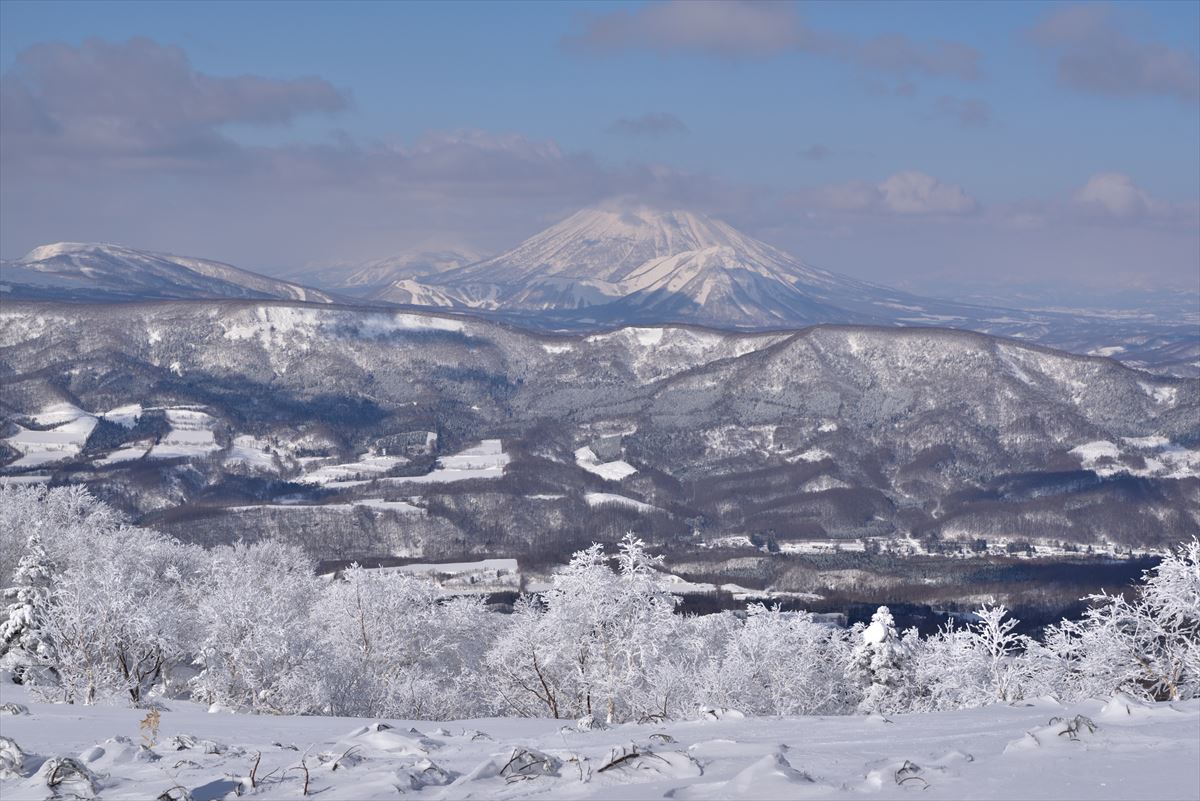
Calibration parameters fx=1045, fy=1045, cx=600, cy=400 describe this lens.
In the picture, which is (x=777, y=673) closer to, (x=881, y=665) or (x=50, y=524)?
(x=881, y=665)

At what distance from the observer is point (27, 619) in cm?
4481

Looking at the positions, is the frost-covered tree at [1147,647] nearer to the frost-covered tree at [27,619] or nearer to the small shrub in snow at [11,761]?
the small shrub in snow at [11,761]

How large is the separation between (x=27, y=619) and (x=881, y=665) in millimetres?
40630

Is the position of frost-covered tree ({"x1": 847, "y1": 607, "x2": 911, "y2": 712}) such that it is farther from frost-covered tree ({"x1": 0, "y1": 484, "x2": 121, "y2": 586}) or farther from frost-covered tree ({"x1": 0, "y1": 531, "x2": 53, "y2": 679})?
frost-covered tree ({"x1": 0, "y1": 484, "x2": 121, "y2": 586})

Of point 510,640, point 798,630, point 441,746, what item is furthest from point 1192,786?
point 798,630

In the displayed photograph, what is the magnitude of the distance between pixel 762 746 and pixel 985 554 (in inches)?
7347

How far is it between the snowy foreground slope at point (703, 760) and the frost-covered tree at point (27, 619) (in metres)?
26.2

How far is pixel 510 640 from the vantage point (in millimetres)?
49844

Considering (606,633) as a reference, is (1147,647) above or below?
above

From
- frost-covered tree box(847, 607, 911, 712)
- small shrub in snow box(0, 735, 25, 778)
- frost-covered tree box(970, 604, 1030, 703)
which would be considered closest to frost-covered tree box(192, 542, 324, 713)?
small shrub in snow box(0, 735, 25, 778)

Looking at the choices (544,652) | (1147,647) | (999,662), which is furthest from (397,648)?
(1147,647)

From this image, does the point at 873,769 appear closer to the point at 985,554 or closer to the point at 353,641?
the point at 353,641

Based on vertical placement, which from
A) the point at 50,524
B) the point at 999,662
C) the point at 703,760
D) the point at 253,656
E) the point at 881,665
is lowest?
the point at 881,665

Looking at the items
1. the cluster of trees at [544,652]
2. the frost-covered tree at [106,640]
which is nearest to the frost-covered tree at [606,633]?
the cluster of trees at [544,652]
